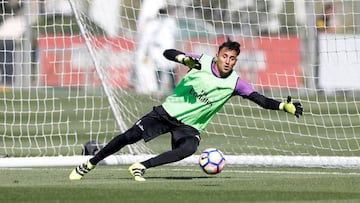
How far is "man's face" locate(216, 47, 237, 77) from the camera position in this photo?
10750mm

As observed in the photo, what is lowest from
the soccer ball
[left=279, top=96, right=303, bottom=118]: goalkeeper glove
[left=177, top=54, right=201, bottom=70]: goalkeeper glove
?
the soccer ball

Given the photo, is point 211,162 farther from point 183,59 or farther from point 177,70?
point 177,70

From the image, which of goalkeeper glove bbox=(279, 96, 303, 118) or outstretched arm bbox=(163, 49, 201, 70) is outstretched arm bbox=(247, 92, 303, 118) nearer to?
goalkeeper glove bbox=(279, 96, 303, 118)

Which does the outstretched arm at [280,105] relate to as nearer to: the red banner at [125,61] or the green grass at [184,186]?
the green grass at [184,186]

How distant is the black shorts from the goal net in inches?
63.2

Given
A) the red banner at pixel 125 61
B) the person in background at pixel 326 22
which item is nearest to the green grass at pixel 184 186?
the red banner at pixel 125 61

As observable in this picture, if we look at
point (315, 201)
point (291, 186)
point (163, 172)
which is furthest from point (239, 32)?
point (315, 201)

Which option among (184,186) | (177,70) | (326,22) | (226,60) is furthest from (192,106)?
(177,70)

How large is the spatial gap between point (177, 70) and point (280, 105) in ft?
24.1

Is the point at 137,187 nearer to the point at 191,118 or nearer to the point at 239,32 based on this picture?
the point at 191,118

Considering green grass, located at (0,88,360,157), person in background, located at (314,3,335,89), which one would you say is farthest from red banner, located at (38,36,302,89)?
person in background, located at (314,3,335,89)

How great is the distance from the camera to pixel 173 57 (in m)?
10.6

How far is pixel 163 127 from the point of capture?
11.0 m

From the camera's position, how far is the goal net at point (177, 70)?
13.8 m
